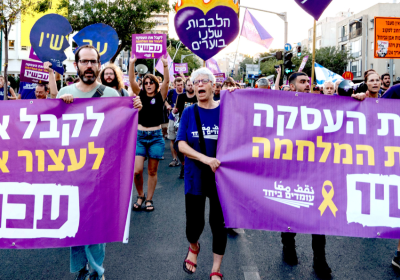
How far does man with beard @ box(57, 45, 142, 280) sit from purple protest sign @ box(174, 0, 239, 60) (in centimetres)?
209

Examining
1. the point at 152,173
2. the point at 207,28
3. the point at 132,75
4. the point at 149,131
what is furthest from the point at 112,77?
the point at 152,173

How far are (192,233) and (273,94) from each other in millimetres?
1473

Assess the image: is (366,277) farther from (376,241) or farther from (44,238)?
(44,238)

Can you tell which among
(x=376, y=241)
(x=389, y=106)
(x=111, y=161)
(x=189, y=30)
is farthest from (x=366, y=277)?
(x=189, y=30)

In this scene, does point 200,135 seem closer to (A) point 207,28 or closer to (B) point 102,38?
A: (A) point 207,28

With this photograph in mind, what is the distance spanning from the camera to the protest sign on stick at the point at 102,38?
6.55m

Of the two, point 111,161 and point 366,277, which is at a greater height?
point 111,161

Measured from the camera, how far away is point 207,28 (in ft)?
17.1

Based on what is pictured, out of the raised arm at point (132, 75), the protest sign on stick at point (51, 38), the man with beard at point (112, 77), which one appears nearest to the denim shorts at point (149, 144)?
the raised arm at point (132, 75)

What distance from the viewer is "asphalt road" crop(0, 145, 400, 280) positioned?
3.61m

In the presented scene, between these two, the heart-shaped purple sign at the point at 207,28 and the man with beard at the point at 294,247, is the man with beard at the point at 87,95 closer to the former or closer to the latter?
the man with beard at the point at 294,247

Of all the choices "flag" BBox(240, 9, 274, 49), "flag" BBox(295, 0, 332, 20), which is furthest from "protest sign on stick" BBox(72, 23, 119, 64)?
"flag" BBox(240, 9, 274, 49)

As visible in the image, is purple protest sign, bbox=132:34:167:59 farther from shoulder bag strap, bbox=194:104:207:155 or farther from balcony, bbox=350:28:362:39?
balcony, bbox=350:28:362:39

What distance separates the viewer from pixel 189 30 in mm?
5289
